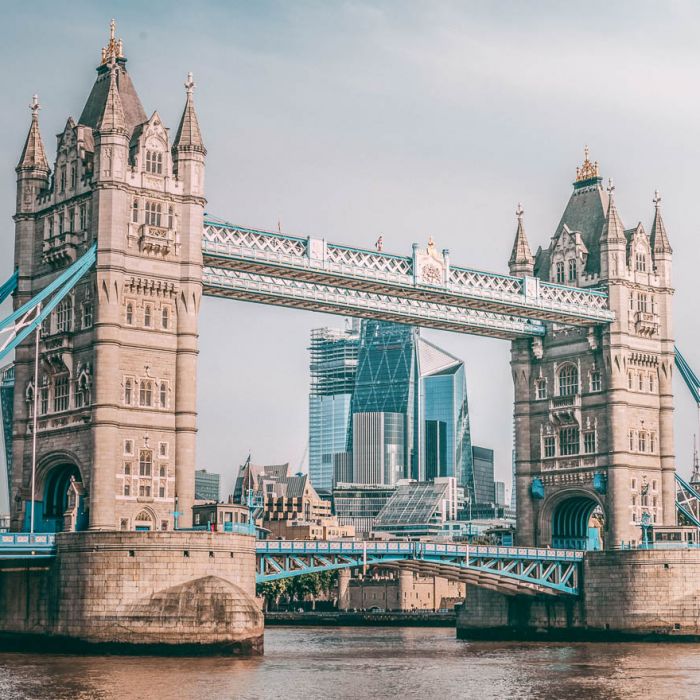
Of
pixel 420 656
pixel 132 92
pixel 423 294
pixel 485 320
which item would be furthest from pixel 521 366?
pixel 132 92

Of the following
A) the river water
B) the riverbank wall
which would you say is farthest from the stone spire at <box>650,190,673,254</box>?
the riverbank wall

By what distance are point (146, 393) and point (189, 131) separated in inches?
693

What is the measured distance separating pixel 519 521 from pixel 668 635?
19.0 m

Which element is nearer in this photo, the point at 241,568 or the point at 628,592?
the point at 241,568

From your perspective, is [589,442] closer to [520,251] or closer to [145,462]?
[520,251]

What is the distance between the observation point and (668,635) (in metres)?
113

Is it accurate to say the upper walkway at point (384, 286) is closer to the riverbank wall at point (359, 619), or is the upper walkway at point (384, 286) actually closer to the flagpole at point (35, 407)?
the flagpole at point (35, 407)

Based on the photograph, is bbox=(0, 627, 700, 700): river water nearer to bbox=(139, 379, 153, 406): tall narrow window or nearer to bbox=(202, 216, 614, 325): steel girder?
bbox=(139, 379, 153, 406): tall narrow window

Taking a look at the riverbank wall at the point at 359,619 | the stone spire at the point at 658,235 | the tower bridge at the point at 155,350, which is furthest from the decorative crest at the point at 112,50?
the riverbank wall at the point at 359,619

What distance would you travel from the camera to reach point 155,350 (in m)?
97.0

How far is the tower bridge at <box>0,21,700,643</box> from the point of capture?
296 feet

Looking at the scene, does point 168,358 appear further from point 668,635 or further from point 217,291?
point 668,635

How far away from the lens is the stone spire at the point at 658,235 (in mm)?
127625

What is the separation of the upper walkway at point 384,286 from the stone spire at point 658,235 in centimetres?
775
